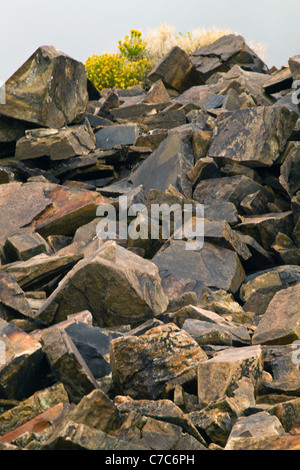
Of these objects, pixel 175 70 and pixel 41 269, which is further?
pixel 175 70

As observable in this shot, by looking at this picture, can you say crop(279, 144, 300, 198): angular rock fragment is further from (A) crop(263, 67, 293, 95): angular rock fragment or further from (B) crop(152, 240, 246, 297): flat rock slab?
(A) crop(263, 67, 293, 95): angular rock fragment

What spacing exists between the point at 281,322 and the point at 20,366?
311 centimetres

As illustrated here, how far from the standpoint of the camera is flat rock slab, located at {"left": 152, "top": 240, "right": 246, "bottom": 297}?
798cm

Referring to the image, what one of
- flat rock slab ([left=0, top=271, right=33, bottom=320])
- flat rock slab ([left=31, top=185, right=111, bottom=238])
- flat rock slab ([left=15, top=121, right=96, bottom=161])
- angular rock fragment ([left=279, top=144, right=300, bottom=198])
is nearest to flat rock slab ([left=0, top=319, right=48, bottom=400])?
flat rock slab ([left=0, top=271, right=33, bottom=320])

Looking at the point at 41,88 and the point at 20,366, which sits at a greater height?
the point at 41,88

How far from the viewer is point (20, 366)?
4.53m

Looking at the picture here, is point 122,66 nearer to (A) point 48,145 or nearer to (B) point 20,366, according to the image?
(A) point 48,145

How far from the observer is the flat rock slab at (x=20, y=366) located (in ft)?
14.7

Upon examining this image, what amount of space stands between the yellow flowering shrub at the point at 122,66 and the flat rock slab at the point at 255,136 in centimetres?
1215

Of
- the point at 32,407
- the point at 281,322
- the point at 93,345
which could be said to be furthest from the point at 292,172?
the point at 32,407

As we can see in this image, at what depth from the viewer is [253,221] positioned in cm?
935

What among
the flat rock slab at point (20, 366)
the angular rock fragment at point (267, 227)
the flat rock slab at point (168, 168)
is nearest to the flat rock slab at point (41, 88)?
the flat rock slab at point (168, 168)

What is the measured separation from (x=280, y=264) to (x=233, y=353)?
4383 millimetres
